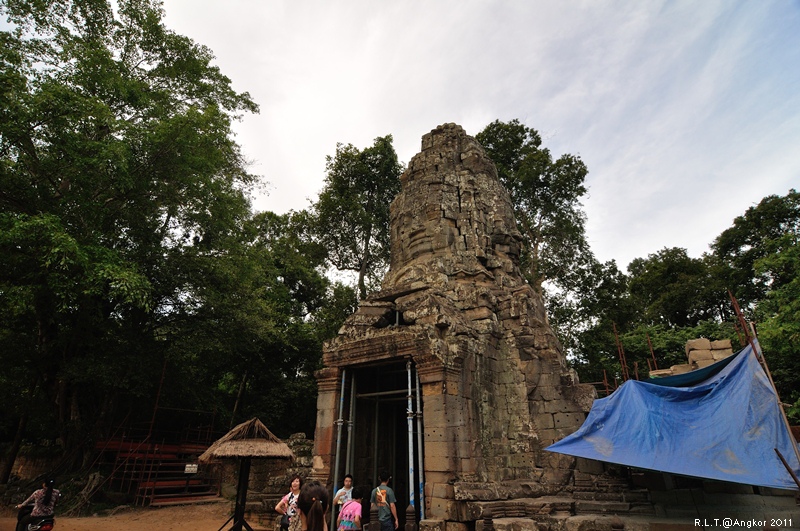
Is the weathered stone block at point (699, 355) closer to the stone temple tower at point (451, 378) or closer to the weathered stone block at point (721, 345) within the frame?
the weathered stone block at point (721, 345)

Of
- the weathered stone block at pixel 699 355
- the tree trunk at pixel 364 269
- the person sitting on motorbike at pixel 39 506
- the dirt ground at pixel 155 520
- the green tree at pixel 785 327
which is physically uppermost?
the tree trunk at pixel 364 269

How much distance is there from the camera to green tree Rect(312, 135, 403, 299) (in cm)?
2291

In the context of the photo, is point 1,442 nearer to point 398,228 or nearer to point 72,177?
point 72,177

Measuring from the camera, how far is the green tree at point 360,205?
22.9 m

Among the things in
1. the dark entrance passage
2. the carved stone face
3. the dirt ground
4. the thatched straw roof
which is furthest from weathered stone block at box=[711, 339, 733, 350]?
the dirt ground

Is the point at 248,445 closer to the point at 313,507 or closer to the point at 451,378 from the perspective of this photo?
the point at 313,507

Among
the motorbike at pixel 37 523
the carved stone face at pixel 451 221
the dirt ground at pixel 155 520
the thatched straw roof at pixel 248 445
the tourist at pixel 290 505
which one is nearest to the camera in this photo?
the tourist at pixel 290 505

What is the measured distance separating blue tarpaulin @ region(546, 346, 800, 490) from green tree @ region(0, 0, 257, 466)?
10.3 metres

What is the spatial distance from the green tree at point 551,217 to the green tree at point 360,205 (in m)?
6.56

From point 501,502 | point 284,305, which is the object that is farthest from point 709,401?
point 284,305

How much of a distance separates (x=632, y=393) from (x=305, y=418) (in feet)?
54.5

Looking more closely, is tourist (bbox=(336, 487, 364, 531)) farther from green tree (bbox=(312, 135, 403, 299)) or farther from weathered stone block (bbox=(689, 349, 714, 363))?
green tree (bbox=(312, 135, 403, 299))

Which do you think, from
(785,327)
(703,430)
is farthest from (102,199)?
(785,327)

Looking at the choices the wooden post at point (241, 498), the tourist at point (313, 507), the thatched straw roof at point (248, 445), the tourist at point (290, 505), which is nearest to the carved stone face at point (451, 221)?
the thatched straw roof at point (248, 445)
